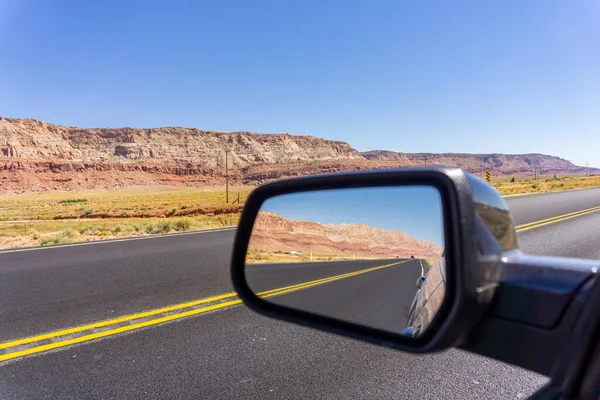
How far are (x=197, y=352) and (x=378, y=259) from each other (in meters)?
2.69

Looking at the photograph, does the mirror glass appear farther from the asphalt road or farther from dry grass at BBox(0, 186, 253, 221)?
dry grass at BBox(0, 186, 253, 221)

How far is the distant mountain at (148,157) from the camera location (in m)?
108

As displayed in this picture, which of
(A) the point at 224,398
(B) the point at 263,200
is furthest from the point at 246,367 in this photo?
(B) the point at 263,200

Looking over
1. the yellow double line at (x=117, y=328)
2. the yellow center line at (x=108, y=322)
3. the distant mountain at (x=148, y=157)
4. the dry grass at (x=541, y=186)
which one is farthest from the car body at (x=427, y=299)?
the distant mountain at (x=148, y=157)

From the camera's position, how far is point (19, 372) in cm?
378

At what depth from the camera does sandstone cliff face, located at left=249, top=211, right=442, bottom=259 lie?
1761 mm

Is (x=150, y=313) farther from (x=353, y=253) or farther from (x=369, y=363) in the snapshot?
(x=353, y=253)

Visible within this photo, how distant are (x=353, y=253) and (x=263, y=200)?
688 millimetres

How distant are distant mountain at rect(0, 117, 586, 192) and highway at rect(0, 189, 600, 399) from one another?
93994 mm

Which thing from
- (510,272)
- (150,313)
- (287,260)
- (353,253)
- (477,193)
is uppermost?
(477,193)

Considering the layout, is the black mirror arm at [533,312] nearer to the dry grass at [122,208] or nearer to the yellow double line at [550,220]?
the yellow double line at [550,220]

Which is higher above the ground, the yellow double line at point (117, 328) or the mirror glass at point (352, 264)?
the mirror glass at point (352, 264)

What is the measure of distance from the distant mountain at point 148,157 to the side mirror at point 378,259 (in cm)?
9659

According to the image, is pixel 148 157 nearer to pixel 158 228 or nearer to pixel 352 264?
pixel 158 228
